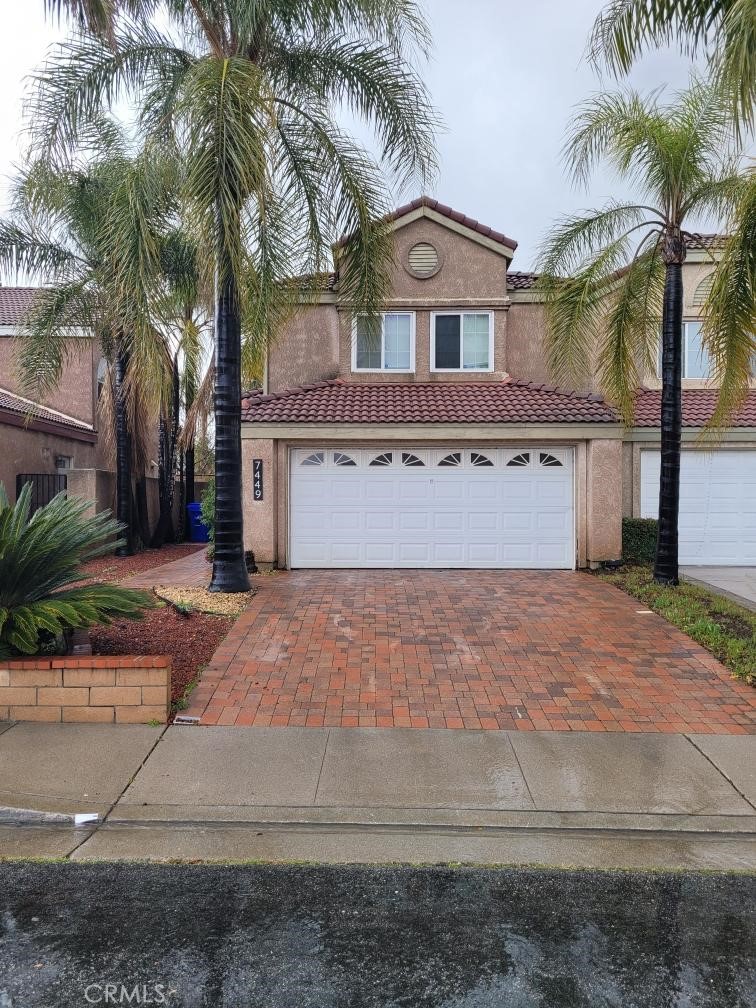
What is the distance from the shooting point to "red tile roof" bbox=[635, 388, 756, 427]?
13.8 metres

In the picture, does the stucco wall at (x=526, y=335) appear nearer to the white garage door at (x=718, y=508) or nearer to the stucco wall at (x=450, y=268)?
the stucco wall at (x=450, y=268)

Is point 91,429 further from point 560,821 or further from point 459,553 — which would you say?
point 560,821

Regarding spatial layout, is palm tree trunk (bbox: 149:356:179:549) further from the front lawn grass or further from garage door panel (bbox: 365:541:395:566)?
the front lawn grass

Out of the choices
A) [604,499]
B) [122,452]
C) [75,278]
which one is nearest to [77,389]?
[122,452]

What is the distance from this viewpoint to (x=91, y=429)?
20375 millimetres

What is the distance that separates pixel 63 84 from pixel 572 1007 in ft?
39.1

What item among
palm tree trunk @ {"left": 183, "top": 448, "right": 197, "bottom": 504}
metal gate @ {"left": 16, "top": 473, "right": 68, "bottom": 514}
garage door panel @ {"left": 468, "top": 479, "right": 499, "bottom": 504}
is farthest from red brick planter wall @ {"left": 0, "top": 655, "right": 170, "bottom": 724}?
palm tree trunk @ {"left": 183, "top": 448, "right": 197, "bottom": 504}

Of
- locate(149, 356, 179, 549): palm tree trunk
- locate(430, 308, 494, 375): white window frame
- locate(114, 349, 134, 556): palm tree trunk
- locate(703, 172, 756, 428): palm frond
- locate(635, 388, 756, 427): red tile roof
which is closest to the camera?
locate(703, 172, 756, 428): palm frond

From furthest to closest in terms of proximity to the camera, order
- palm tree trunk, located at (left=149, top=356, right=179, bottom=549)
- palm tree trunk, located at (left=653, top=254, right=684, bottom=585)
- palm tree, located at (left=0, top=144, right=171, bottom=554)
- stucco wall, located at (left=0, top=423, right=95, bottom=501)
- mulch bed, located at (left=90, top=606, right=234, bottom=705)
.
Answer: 1. palm tree trunk, located at (left=149, top=356, right=179, bottom=549)
2. stucco wall, located at (left=0, top=423, right=95, bottom=501)
3. palm tree, located at (left=0, top=144, right=171, bottom=554)
4. palm tree trunk, located at (left=653, top=254, right=684, bottom=585)
5. mulch bed, located at (left=90, top=606, right=234, bottom=705)

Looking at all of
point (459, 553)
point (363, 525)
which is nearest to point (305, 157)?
point (363, 525)

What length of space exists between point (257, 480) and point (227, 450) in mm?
2460

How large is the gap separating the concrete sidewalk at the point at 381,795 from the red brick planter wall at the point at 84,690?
0.47ft

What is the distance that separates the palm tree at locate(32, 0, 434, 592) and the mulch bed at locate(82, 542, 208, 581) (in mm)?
4161

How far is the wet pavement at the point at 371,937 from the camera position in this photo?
2740mm
